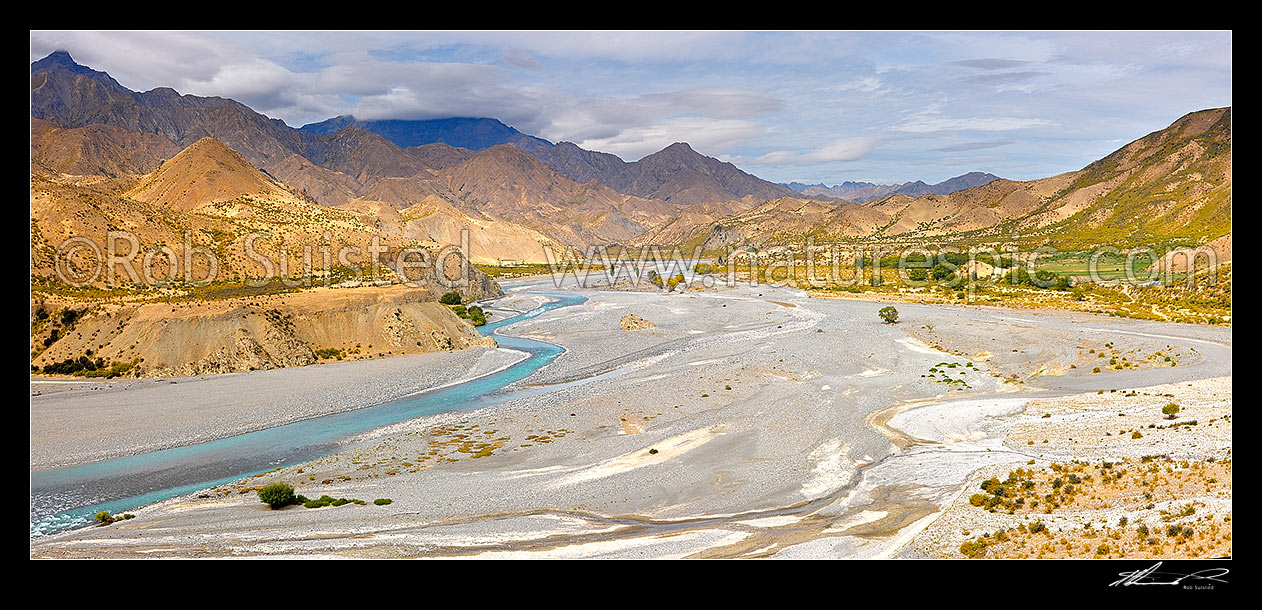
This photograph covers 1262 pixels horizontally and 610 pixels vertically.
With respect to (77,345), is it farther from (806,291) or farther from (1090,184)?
(1090,184)

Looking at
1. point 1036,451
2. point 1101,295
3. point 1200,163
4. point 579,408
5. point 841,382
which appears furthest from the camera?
point 1200,163

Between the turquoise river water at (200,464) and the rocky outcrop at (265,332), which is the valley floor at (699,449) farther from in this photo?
the rocky outcrop at (265,332)

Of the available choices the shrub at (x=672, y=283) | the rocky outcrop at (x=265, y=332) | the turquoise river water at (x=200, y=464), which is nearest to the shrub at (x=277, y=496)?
A: the turquoise river water at (x=200, y=464)

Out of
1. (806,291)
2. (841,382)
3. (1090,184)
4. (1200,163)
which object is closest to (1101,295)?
(806,291)
